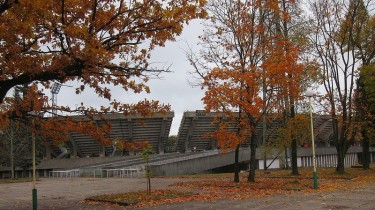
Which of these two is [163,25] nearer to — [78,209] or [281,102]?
[78,209]

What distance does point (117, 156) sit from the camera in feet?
218

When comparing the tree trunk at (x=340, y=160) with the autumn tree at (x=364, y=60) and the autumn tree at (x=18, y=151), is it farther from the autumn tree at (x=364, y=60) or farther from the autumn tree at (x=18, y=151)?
the autumn tree at (x=18, y=151)

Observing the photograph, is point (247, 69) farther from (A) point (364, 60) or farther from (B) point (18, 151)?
(B) point (18, 151)

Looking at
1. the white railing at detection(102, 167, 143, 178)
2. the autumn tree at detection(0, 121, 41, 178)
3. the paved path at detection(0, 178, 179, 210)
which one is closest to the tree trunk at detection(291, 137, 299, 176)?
the paved path at detection(0, 178, 179, 210)

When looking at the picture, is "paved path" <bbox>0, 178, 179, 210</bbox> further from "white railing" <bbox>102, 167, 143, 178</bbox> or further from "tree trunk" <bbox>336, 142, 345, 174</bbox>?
"white railing" <bbox>102, 167, 143, 178</bbox>

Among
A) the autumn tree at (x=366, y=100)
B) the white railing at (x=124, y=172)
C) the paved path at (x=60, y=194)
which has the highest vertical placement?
the autumn tree at (x=366, y=100)

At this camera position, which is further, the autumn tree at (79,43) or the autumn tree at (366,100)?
the autumn tree at (366,100)

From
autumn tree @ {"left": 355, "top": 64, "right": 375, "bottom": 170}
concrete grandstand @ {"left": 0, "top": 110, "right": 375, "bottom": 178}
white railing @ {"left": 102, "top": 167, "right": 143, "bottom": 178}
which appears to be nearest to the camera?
autumn tree @ {"left": 355, "top": 64, "right": 375, "bottom": 170}

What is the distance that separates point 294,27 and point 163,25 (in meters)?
21.3

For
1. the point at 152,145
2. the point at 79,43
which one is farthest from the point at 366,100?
the point at 152,145

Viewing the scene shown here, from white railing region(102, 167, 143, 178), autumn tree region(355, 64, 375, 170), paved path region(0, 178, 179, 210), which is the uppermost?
autumn tree region(355, 64, 375, 170)

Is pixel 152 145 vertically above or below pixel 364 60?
below

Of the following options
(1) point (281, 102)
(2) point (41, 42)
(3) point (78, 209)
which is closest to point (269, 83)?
(1) point (281, 102)

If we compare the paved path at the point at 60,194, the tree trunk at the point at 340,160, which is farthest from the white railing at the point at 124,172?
the tree trunk at the point at 340,160
